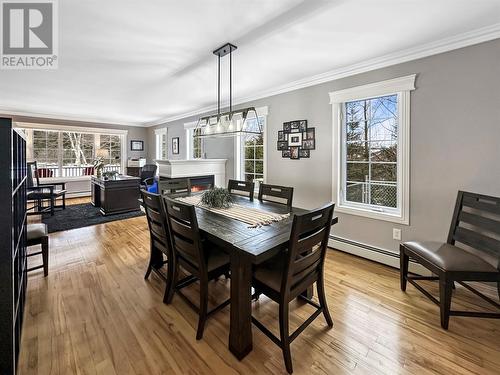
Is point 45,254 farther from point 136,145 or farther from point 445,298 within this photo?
point 136,145

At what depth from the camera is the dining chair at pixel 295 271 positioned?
4.63 feet

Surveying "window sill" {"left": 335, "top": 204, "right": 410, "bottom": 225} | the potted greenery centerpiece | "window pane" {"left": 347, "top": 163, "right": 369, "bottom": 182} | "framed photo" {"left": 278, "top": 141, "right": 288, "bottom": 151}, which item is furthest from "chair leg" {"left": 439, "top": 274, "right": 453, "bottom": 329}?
"framed photo" {"left": 278, "top": 141, "right": 288, "bottom": 151}

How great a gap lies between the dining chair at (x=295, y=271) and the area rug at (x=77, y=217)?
4.08 metres

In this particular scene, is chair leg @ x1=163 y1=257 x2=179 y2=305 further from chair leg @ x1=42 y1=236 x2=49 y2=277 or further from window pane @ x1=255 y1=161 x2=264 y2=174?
window pane @ x1=255 y1=161 x2=264 y2=174

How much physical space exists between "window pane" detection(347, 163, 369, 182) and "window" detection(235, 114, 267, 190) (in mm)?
1456

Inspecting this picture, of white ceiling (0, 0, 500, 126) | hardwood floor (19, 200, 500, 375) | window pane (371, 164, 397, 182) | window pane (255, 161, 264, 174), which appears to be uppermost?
white ceiling (0, 0, 500, 126)

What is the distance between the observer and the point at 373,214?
2.89 m

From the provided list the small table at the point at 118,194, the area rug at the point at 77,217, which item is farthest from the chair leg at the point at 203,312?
the small table at the point at 118,194

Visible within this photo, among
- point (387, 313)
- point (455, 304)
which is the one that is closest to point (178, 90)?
point (387, 313)

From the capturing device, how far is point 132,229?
13.5ft

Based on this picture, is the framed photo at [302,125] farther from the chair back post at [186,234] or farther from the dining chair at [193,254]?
the chair back post at [186,234]

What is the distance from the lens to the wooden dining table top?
4.75 ft

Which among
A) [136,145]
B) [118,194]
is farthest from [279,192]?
[136,145]

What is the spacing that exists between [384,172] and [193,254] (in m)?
2.48
